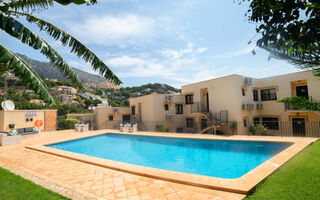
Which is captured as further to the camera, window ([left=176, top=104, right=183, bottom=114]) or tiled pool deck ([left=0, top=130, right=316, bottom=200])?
window ([left=176, top=104, right=183, bottom=114])

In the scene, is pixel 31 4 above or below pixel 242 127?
above

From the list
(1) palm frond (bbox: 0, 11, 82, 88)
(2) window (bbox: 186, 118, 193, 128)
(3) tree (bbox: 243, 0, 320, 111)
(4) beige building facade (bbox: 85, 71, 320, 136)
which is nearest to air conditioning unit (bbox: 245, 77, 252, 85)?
(4) beige building facade (bbox: 85, 71, 320, 136)

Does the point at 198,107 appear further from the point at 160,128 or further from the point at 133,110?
the point at 133,110

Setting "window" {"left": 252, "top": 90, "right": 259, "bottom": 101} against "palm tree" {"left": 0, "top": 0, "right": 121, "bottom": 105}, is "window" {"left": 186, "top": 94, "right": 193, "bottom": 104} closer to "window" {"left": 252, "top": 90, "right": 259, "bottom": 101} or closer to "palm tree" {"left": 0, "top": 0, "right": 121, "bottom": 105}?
"window" {"left": 252, "top": 90, "right": 259, "bottom": 101}

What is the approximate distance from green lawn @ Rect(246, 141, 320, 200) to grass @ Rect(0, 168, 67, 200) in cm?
468

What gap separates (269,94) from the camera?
16281mm

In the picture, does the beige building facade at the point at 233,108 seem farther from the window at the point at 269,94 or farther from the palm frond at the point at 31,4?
the palm frond at the point at 31,4

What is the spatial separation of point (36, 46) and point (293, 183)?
6957 mm

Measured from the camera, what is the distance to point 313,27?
2.08m

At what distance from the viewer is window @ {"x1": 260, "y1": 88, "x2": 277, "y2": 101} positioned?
15906 millimetres

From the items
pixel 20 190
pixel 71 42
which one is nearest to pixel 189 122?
pixel 71 42

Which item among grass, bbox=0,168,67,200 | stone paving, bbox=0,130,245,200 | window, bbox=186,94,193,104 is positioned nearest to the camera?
grass, bbox=0,168,67,200

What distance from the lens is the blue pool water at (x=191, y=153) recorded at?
7507mm

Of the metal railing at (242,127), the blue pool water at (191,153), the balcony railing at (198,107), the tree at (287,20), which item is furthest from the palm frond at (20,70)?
the balcony railing at (198,107)
